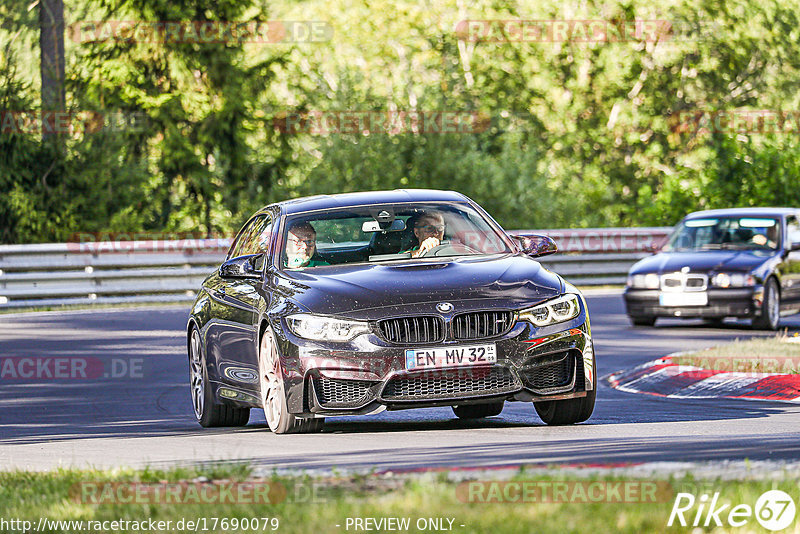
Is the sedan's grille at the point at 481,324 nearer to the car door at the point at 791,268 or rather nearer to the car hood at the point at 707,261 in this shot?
the car hood at the point at 707,261

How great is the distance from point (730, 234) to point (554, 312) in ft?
39.5

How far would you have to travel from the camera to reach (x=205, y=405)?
1126 centimetres

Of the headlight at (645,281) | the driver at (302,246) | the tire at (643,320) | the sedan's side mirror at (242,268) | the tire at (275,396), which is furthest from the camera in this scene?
the tire at (643,320)

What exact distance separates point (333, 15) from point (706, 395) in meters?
40.2

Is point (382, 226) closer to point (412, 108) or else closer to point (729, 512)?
point (729, 512)

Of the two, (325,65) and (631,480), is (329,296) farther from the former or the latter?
(325,65)

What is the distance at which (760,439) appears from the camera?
28.9 feet

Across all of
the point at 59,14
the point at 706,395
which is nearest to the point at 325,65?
the point at 59,14

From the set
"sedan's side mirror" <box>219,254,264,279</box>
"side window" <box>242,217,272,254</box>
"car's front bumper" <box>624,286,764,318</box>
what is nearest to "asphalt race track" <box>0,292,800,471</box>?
"sedan's side mirror" <box>219,254,264,279</box>

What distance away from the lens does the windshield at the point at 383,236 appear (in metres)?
10.5

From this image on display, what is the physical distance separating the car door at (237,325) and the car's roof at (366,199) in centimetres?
29

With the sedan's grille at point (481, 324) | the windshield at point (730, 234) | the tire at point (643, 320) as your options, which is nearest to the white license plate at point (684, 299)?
the tire at point (643, 320)

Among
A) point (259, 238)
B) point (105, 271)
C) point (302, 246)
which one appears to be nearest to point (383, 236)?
point (302, 246)

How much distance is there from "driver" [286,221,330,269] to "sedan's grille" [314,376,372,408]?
118cm
